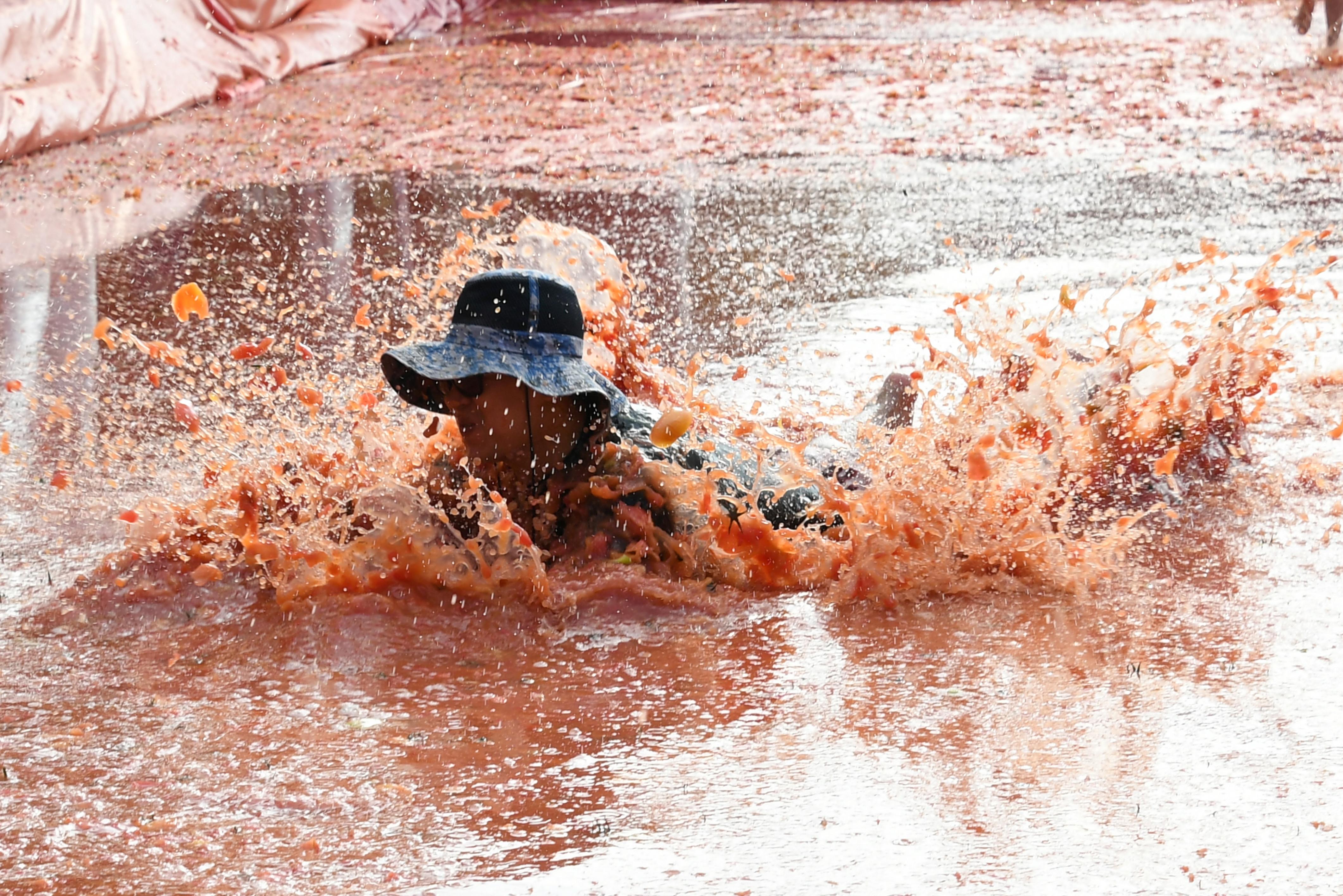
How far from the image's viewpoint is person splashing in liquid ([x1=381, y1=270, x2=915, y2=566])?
307 cm

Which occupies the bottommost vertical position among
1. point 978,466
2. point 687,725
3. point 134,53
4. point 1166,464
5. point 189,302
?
point 687,725

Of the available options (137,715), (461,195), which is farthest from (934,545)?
(461,195)

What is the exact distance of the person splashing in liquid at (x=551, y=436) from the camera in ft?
10.1

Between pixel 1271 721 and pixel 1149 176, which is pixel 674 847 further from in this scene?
pixel 1149 176

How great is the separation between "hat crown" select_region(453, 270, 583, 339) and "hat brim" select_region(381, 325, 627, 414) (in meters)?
0.02

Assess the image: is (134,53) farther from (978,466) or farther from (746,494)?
(978,466)

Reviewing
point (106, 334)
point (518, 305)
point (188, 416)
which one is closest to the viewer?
point (518, 305)

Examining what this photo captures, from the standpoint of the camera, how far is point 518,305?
311 cm

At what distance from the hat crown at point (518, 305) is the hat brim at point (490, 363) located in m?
0.02

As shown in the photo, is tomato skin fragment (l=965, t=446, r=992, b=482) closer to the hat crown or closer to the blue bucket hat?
the blue bucket hat

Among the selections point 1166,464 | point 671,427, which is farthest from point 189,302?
point 1166,464

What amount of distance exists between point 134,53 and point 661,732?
27.8ft

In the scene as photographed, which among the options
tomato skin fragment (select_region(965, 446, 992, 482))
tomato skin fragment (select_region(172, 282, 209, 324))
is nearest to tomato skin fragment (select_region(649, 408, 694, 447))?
tomato skin fragment (select_region(965, 446, 992, 482))

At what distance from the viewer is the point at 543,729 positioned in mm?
2799
